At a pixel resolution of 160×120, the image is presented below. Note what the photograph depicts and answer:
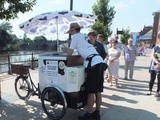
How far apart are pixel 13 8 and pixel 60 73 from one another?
2.20 metres

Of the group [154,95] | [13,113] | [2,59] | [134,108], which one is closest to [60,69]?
[13,113]

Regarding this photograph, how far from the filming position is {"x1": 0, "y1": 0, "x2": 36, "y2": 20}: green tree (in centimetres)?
610

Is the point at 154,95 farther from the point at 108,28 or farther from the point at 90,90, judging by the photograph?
the point at 108,28

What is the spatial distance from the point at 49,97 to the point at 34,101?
4.58 feet

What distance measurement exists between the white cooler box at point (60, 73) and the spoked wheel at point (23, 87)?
43.4 inches

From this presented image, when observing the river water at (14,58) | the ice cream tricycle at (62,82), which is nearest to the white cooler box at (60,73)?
the ice cream tricycle at (62,82)

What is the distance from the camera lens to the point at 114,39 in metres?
8.70

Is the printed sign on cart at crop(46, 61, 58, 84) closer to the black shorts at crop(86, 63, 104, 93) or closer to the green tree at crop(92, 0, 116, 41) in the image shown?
the black shorts at crop(86, 63, 104, 93)

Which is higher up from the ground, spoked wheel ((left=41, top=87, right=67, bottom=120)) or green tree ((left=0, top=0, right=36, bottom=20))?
green tree ((left=0, top=0, right=36, bottom=20))

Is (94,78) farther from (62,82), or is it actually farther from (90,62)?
(62,82)

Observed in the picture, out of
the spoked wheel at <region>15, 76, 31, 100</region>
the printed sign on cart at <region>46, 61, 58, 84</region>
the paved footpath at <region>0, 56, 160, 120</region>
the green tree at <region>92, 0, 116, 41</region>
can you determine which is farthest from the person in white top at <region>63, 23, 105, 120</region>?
the green tree at <region>92, 0, 116, 41</region>

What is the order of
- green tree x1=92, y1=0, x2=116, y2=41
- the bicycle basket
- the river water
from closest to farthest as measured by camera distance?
the bicycle basket
the river water
green tree x1=92, y1=0, x2=116, y2=41

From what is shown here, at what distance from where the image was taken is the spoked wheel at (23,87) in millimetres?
6603

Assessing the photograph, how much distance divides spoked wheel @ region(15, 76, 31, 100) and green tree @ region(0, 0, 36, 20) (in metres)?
1.57
